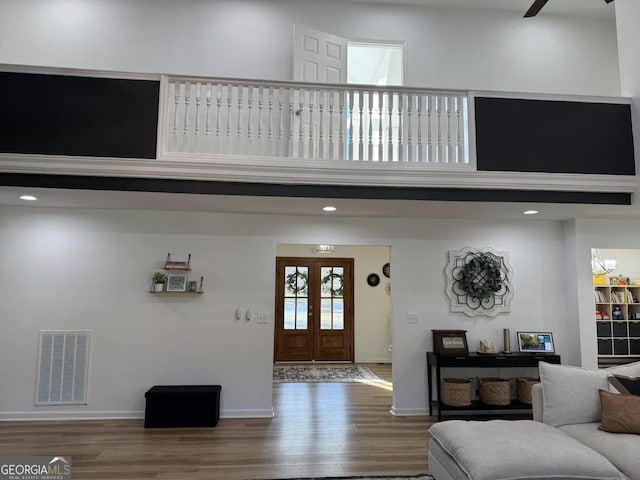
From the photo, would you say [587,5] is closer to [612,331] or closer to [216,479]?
[612,331]

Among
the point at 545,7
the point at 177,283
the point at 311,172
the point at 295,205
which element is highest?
the point at 545,7

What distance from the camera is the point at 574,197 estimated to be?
4.35 metres

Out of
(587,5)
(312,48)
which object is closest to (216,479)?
(312,48)

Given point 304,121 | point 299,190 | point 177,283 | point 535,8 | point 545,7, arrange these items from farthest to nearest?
point 545,7 < point 535,8 < point 177,283 < point 304,121 < point 299,190

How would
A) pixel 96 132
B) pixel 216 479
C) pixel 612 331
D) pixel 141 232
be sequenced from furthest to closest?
pixel 612 331 < pixel 141 232 < pixel 96 132 < pixel 216 479

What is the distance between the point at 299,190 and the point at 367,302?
17.8ft

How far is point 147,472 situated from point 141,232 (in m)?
2.66

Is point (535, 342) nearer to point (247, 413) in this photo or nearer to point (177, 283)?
point (247, 413)

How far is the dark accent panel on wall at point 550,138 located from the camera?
14.0 ft

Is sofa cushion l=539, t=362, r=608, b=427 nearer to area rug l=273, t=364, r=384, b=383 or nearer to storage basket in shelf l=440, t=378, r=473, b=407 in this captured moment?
storage basket in shelf l=440, t=378, r=473, b=407

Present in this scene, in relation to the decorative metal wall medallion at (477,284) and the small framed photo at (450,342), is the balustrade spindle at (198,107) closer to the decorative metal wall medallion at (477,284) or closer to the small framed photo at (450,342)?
the decorative metal wall medallion at (477,284)

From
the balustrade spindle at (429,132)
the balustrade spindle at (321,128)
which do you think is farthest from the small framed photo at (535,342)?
the balustrade spindle at (321,128)

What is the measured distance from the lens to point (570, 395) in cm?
321

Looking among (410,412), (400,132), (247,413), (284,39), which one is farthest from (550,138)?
(247,413)
